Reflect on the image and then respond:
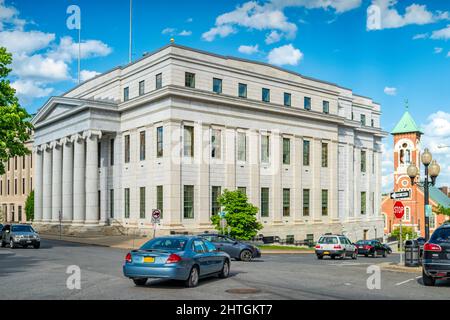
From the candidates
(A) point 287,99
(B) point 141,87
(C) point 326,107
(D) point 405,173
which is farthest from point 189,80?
(D) point 405,173

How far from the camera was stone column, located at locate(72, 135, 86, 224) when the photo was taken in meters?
58.0

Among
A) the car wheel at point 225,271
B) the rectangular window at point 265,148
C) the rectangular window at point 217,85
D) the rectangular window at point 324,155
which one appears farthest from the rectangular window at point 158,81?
the car wheel at point 225,271

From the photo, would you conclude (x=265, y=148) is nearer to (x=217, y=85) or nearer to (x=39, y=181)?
(x=217, y=85)

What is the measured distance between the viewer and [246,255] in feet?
98.9

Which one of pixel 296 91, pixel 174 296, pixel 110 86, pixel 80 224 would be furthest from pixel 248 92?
pixel 174 296

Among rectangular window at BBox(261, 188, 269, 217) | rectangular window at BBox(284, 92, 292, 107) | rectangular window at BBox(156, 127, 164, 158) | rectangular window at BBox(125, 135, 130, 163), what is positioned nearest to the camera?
rectangular window at BBox(156, 127, 164, 158)

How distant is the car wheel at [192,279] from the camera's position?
54.3 feet

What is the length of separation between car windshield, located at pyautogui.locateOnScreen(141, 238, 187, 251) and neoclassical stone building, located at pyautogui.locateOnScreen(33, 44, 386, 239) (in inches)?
1305

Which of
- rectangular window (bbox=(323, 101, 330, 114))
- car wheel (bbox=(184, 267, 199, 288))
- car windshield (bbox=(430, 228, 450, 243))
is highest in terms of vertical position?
rectangular window (bbox=(323, 101, 330, 114))

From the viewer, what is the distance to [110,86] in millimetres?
61406

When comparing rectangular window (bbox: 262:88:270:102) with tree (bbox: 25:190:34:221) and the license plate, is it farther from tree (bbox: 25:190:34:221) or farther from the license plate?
tree (bbox: 25:190:34:221)

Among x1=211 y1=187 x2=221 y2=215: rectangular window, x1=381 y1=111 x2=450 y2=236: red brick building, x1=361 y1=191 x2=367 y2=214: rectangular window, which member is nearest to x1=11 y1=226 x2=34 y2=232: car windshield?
x1=211 y1=187 x2=221 y2=215: rectangular window

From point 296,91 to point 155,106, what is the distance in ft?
59.4
